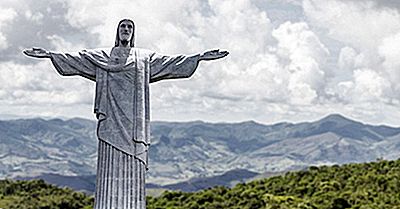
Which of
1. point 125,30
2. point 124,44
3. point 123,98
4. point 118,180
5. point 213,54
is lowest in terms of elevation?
point 118,180

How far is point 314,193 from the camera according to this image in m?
90.9

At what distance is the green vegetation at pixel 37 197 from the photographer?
340 ft

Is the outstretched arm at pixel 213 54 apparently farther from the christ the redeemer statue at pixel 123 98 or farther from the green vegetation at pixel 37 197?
the green vegetation at pixel 37 197

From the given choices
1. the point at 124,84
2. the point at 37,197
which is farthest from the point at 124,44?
the point at 37,197

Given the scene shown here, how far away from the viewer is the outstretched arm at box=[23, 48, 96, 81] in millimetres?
14766

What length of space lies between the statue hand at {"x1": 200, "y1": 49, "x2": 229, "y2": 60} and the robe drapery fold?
0.54 feet

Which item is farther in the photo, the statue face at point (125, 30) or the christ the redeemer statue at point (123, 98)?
the statue face at point (125, 30)

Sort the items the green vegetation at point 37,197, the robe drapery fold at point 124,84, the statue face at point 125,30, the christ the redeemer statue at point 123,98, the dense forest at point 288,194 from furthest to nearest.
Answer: the green vegetation at point 37,197 < the dense forest at point 288,194 < the statue face at point 125,30 < the robe drapery fold at point 124,84 < the christ the redeemer statue at point 123,98

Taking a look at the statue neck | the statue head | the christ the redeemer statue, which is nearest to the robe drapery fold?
the christ the redeemer statue

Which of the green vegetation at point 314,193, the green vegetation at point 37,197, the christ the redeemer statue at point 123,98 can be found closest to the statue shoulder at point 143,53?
the christ the redeemer statue at point 123,98

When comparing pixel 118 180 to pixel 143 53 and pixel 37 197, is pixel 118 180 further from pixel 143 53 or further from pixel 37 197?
pixel 37 197

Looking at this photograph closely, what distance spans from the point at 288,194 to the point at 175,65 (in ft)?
272

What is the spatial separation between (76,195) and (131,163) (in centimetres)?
9874

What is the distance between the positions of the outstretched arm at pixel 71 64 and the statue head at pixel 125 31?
82 centimetres
